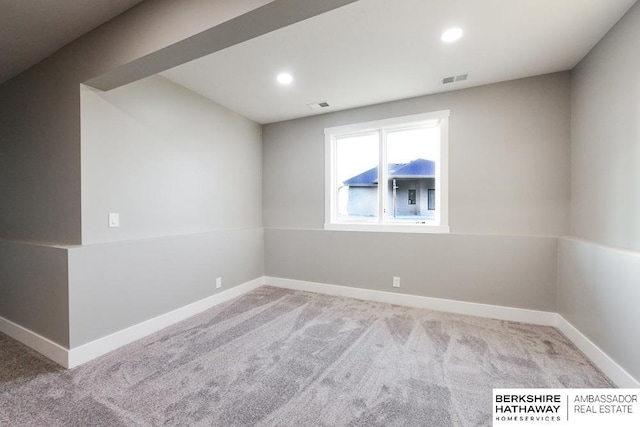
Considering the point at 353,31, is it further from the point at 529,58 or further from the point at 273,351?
the point at 273,351

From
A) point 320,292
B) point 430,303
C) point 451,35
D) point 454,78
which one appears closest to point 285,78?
point 451,35

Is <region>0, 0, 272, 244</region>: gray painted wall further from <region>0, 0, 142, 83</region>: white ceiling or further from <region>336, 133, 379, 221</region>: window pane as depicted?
<region>336, 133, 379, 221</region>: window pane

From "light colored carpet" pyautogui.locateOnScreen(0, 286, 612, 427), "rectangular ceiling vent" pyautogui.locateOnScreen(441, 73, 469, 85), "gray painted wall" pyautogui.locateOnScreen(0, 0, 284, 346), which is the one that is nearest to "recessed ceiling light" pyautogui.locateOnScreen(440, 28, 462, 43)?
"rectangular ceiling vent" pyautogui.locateOnScreen(441, 73, 469, 85)

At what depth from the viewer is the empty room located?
5.79 feet

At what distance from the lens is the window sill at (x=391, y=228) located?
3310 mm

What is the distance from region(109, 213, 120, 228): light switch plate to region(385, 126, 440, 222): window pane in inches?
120

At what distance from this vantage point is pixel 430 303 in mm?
3314

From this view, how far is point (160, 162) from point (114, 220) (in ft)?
2.46

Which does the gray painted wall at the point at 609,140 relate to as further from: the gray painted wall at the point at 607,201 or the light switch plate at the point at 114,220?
the light switch plate at the point at 114,220

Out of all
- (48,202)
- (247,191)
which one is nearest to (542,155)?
(247,191)

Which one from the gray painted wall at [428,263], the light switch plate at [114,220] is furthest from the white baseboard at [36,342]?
the gray painted wall at [428,263]

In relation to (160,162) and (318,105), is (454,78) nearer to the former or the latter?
(318,105)

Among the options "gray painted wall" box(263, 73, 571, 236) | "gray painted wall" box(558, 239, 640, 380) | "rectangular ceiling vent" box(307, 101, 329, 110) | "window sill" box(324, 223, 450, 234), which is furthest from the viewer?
"rectangular ceiling vent" box(307, 101, 329, 110)

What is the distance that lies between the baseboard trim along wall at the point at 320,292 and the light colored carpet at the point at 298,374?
81mm
